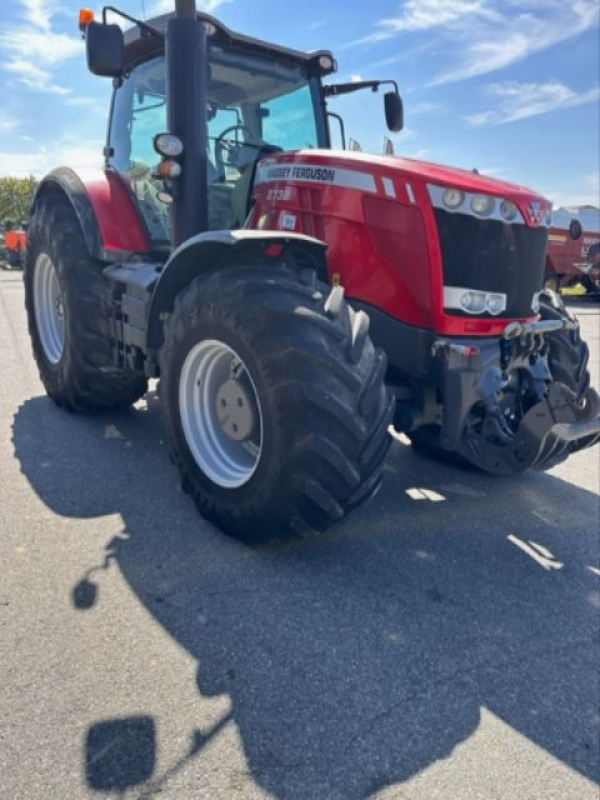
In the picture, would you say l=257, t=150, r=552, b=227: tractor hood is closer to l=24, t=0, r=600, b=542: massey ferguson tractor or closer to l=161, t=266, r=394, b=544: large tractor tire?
l=24, t=0, r=600, b=542: massey ferguson tractor

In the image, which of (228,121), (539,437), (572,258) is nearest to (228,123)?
(228,121)

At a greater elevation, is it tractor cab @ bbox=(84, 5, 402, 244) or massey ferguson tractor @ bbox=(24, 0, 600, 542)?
tractor cab @ bbox=(84, 5, 402, 244)

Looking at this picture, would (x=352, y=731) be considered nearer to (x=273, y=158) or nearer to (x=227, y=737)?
(x=227, y=737)

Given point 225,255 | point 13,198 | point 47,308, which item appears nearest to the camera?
point 225,255

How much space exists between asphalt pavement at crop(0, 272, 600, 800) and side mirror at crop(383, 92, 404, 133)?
246cm

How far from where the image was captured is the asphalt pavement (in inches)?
70.5

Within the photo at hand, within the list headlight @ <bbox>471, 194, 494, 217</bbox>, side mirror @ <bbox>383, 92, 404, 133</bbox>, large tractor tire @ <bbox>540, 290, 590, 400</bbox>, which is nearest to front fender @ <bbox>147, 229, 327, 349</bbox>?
headlight @ <bbox>471, 194, 494, 217</bbox>

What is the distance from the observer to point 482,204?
2.92m

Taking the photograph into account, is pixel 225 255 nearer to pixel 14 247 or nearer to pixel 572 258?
pixel 572 258

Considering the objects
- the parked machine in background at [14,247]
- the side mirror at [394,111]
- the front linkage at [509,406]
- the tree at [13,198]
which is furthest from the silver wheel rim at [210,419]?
the tree at [13,198]

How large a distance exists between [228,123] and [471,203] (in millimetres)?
1798

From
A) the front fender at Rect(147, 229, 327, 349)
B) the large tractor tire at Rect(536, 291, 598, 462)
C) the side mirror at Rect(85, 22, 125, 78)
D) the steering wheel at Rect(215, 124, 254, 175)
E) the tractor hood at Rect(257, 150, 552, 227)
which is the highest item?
the side mirror at Rect(85, 22, 125, 78)

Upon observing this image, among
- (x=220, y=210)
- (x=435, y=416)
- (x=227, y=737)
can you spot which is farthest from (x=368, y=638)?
(x=220, y=210)

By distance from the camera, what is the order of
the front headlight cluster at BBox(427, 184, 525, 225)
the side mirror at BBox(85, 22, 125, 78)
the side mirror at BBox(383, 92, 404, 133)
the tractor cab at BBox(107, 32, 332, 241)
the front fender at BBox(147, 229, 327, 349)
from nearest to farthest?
the front fender at BBox(147, 229, 327, 349) < the front headlight cluster at BBox(427, 184, 525, 225) < the side mirror at BBox(85, 22, 125, 78) < the tractor cab at BBox(107, 32, 332, 241) < the side mirror at BBox(383, 92, 404, 133)
